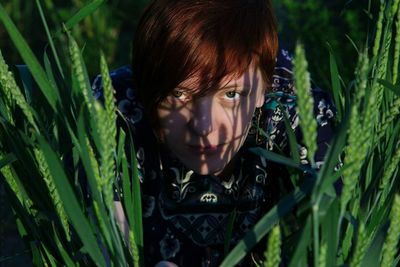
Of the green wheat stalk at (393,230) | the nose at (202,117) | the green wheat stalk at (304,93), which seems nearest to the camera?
the green wheat stalk at (304,93)

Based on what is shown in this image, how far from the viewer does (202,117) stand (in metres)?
1.43

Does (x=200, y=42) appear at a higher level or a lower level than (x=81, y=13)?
lower

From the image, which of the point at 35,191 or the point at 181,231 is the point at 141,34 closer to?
the point at 35,191

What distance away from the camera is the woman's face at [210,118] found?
1449 millimetres

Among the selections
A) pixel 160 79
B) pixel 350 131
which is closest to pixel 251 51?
pixel 160 79

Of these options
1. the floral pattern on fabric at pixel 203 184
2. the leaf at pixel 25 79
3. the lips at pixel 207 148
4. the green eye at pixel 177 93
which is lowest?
the floral pattern on fabric at pixel 203 184

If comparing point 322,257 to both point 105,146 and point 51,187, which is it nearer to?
point 105,146

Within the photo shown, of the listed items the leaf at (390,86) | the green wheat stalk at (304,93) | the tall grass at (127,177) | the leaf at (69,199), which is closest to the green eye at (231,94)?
the tall grass at (127,177)

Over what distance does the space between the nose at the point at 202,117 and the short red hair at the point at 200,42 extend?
0.02 m

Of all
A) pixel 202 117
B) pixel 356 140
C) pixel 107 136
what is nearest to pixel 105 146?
pixel 107 136

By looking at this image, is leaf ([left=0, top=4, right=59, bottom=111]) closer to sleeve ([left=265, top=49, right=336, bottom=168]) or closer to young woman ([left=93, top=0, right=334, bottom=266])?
young woman ([left=93, top=0, right=334, bottom=266])

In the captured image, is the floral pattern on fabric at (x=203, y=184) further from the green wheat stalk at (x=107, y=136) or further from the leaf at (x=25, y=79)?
the green wheat stalk at (x=107, y=136)

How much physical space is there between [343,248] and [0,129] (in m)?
0.54

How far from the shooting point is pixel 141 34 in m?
1.58
